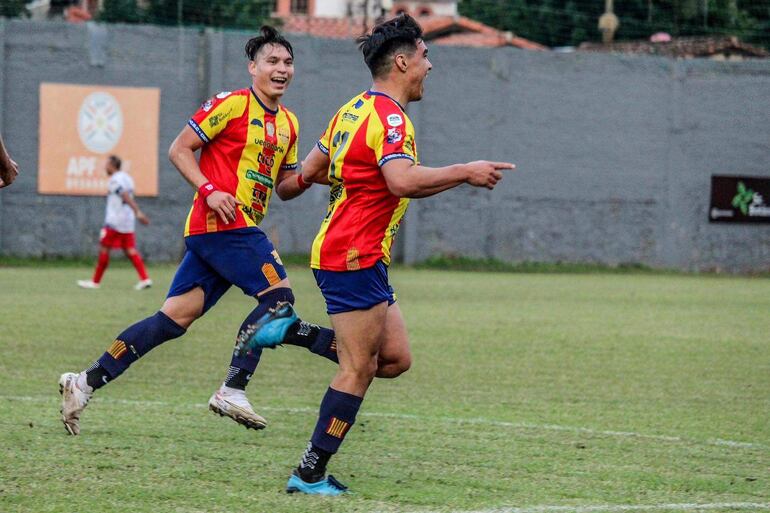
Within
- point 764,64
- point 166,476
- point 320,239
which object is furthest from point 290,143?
point 764,64

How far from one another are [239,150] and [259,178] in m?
0.21

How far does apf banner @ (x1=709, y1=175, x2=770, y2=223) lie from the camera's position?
3077 centimetres

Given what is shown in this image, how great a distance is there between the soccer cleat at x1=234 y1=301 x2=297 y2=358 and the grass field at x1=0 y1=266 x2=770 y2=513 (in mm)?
662

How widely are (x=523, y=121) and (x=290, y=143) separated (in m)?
22.0

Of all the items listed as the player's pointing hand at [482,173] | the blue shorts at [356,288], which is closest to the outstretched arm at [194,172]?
the blue shorts at [356,288]

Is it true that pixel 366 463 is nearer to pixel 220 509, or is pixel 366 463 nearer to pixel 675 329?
pixel 220 509

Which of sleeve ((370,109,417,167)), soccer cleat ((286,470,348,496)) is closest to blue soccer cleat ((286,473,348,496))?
soccer cleat ((286,470,348,496))

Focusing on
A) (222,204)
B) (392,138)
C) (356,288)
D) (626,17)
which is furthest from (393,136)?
(626,17)

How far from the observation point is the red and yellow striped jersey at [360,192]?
6.18m

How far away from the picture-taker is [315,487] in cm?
625

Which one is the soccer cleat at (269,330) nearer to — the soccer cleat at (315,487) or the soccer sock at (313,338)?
the soccer sock at (313,338)

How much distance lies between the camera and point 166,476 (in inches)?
260

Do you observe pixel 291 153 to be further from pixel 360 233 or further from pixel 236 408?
pixel 360 233

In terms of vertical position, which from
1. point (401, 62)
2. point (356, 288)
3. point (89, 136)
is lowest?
point (89, 136)
